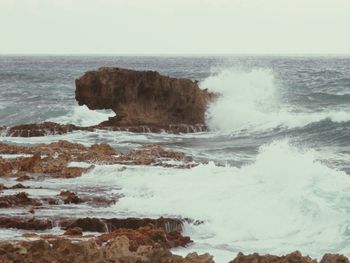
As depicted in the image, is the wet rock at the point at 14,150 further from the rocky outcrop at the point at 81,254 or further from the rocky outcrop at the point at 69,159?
the rocky outcrop at the point at 81,254

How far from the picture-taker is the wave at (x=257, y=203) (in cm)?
1365

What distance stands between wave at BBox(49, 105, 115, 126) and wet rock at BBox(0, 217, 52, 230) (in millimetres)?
27375

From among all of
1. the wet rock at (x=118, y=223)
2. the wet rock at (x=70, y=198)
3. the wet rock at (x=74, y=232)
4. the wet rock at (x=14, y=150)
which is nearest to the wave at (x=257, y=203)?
the wet rock at (x=118, y=223)

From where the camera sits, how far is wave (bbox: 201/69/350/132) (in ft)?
124

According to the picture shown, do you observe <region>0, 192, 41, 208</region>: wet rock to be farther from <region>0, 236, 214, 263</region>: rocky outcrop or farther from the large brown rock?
the large brown rock

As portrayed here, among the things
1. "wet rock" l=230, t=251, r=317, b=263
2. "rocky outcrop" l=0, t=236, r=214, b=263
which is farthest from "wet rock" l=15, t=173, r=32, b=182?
"wet rock" l=230, t=251, r=317, b=263

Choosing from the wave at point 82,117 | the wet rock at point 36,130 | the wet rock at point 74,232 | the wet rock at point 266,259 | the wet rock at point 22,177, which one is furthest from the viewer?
the wave at point 82,117

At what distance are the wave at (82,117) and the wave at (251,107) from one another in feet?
25.3

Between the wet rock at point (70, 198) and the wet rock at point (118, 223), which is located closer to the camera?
the wet rock at point (118, 223)

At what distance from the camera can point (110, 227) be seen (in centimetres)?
1402

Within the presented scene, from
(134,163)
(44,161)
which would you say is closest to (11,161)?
(44,161)

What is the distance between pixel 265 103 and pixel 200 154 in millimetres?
18955

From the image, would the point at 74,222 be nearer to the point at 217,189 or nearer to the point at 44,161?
the point at 217,189

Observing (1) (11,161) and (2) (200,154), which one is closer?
(1) (11,161)
